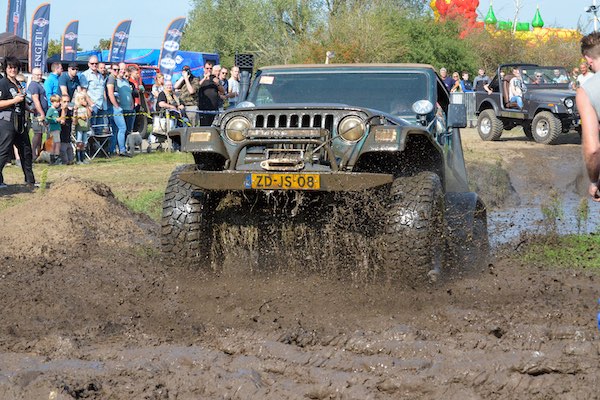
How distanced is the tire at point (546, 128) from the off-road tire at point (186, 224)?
47.3 ft

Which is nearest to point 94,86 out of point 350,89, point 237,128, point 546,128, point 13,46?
point 350,89

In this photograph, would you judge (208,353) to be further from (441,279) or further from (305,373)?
(441,279)

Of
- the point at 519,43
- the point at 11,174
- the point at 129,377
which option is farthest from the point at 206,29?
the point at 129,377

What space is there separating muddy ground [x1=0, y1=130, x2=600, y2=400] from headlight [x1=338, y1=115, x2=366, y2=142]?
3.24ft

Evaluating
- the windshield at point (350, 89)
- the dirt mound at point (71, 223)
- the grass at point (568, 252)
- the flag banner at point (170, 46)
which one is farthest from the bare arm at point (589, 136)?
the flag banner at point (170, 46)

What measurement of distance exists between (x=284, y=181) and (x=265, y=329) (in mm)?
1155

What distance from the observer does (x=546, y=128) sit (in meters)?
19.7

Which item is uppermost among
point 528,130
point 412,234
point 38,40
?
point 38,40

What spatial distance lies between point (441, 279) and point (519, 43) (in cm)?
3358

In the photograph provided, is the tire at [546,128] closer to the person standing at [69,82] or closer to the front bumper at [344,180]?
the person standing at [69,82]

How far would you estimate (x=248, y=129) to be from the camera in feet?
20.4

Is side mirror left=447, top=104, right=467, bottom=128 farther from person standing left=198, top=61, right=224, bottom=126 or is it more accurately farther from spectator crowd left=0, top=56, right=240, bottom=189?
person standing left=198, top=61, right=224, bottom=126

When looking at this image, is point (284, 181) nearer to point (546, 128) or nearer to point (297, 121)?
point (297, 121)

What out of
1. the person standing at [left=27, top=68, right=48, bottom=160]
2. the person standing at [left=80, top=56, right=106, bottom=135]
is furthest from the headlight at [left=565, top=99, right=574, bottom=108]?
the person standing at [left=27, top=68, right=48, bottom=160]
